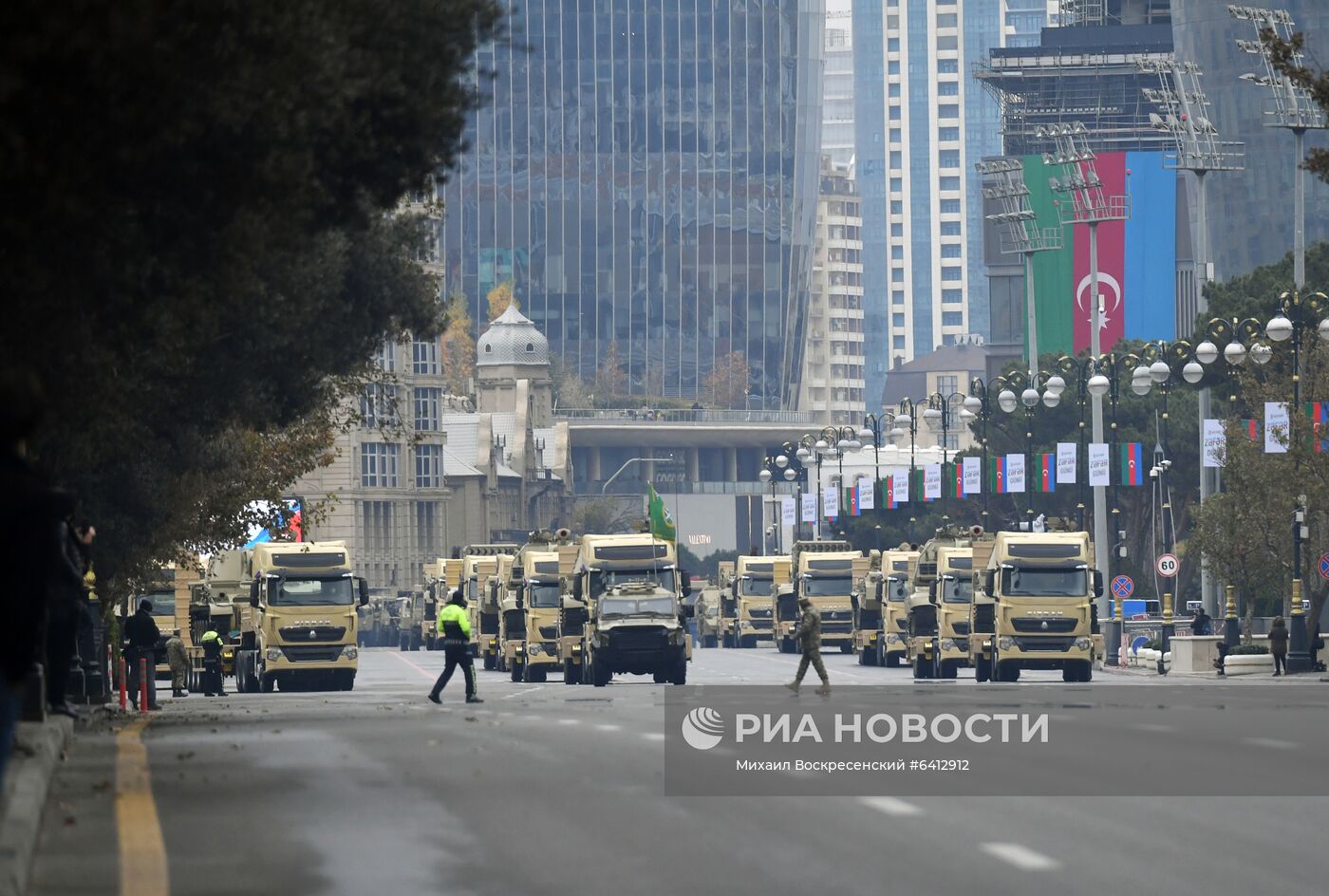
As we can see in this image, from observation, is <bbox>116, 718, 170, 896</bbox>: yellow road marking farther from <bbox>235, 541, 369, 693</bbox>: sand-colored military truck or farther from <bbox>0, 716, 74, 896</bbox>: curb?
<bbox>235, 541, 369, 693</bbox>: sand-colored military truck

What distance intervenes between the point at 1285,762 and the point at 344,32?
9.14 m

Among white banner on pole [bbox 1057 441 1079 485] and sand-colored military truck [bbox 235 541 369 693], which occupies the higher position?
white banner on pole [bbox 1057 441 1079 485]

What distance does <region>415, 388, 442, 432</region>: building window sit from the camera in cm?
14650

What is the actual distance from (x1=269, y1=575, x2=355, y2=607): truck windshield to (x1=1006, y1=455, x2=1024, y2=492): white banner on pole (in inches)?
1309

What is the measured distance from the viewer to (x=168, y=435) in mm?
31531

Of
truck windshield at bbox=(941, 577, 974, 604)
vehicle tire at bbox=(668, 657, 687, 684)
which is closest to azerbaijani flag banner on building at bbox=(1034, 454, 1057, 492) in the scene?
truck windshield at bbox=(941, 577, 974, 604)

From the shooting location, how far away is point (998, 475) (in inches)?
3538

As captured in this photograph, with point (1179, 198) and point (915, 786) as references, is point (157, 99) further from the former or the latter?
point (1179, 198)

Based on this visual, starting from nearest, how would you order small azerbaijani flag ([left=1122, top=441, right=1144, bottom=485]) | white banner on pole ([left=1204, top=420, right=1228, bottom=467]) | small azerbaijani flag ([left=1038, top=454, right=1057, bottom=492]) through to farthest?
white banner on pole ([left=1204, top=420, right=1228, bottom=467]), small azerbaijani flag ([left=1122, top=441, right=1144, bottom=485]), small azerbaijani flag ([left=1038, top=454, right=1057, bottom=492])

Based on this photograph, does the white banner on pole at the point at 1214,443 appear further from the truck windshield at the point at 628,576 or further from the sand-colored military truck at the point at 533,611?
the truck windshield at the point at 628,576

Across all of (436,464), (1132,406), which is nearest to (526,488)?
(436,464)

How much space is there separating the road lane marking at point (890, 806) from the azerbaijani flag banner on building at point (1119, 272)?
127354 millimetres

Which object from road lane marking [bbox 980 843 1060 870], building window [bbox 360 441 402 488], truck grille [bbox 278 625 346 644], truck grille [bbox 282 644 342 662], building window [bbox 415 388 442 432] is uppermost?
building window [bbox 415 388 442 432]

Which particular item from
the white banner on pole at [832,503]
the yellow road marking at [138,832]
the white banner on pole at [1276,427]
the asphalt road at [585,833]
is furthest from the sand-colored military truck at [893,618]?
→ the white banner on pole at [832,503]
